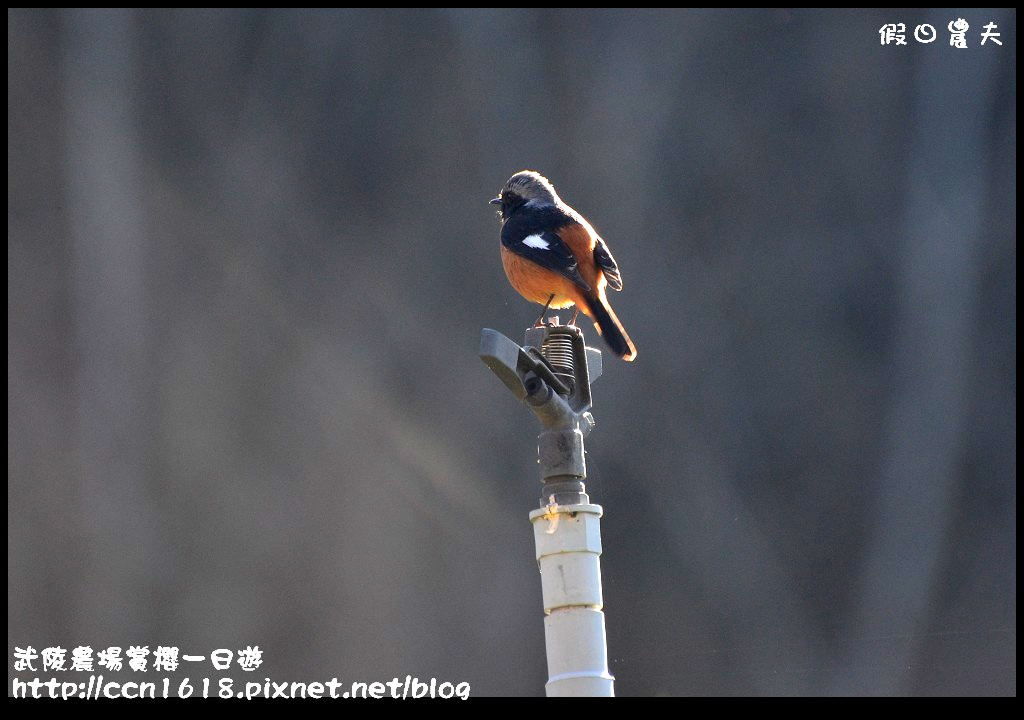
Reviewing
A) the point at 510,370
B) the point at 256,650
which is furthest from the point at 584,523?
the point at 256,650

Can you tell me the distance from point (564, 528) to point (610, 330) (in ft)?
5.03

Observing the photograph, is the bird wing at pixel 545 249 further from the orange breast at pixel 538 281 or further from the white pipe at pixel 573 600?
the white pipe at pixel 573 600

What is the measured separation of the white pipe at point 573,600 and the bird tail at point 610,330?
4.22ft

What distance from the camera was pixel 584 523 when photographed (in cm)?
271

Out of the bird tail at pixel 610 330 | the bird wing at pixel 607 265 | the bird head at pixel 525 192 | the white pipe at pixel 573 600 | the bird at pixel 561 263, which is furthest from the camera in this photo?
the bird head at pixel 525 192

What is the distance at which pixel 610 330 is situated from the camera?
414cm

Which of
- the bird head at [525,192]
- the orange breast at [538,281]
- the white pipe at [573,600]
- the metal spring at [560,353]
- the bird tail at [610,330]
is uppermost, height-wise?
the bird head at [525,192]

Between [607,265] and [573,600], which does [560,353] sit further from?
[607,265]

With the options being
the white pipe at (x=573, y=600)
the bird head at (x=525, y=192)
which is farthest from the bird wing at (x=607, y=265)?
the white pipe at (x=573, y=600)

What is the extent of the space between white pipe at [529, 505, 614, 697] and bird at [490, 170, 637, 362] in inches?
53.9

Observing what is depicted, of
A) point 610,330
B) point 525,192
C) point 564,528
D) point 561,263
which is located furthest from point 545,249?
point 564,528

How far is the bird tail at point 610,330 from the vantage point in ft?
13.0

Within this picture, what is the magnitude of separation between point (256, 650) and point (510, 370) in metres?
5.18

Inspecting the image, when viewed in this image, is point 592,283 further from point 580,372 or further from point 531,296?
point 580,372
